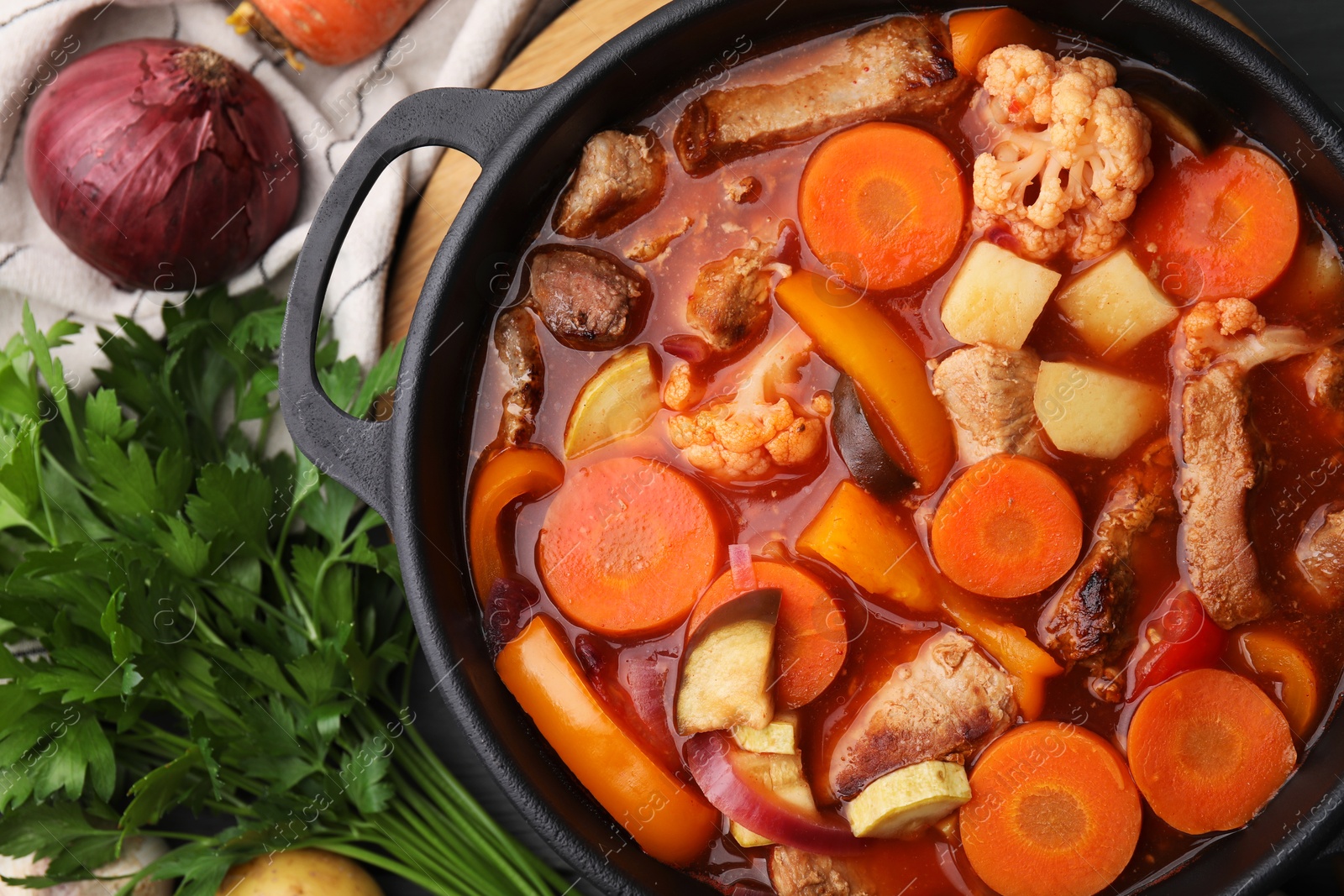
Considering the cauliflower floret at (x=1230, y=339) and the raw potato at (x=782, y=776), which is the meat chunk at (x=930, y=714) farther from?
the cauliflower floret at (x=1230, y=339)

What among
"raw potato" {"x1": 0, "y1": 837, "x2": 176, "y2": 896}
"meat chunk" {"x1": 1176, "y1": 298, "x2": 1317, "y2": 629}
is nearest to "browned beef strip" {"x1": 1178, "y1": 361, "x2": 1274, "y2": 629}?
"meat chunk" {"x1": 1176, "y1": 298, "x2": 1317, "y2": 629}

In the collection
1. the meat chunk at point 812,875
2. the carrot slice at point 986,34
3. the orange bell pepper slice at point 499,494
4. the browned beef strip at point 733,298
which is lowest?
the meat chunk at point 812,875

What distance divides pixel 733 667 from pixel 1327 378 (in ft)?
4.70

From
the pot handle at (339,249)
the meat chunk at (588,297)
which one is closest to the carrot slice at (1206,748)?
the meat chunk at (588,297)

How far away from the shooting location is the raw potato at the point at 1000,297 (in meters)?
2.09

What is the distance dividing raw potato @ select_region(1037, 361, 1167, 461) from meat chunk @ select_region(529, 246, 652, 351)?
0.91m

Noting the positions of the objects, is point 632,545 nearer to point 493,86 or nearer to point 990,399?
point 990,399

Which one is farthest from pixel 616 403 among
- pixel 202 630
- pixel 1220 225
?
pixel 1220 225

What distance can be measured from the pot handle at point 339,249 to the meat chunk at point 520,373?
0.29 meters

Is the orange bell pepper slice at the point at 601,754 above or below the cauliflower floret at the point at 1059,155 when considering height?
below

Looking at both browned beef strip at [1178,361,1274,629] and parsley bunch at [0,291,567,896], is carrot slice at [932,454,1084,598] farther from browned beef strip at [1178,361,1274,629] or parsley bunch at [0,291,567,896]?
parsley bunch at [0,291,567,896]

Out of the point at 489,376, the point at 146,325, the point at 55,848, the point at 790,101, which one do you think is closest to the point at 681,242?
the point at 790,101

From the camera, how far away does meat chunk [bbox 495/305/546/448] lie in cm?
223

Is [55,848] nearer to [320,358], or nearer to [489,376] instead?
[320,358]
